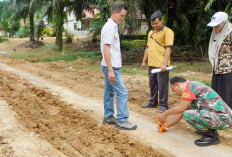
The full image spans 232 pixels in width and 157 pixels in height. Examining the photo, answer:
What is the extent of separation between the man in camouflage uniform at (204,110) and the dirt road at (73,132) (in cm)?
23

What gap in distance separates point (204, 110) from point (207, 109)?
0.13ft

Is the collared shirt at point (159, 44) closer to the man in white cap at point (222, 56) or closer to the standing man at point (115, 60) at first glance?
the man in white cap at point (222, 56)

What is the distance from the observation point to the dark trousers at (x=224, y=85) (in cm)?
A: 455

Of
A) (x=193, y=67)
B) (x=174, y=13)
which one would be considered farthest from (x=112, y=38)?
(x=174, y=13)

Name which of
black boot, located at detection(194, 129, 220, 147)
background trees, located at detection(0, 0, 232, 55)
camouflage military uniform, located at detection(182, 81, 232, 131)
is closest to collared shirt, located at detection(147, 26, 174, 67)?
camouflage military uniform, located at detection(182, 81, 232, 131)

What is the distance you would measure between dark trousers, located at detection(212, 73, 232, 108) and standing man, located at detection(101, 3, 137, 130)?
4.88 ft

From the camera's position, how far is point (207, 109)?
378cm

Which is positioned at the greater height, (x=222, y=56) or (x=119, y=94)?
(x=222, y=56)

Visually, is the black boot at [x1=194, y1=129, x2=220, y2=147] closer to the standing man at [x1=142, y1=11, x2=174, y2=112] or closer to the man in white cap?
the man in white cap

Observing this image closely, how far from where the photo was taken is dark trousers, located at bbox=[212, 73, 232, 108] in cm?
455

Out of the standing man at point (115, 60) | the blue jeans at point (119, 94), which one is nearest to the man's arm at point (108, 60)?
the standing man at point (115, 60)

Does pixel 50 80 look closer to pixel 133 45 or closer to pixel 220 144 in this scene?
pixel 220 144

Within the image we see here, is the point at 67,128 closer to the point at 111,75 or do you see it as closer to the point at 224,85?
the point at 111,75

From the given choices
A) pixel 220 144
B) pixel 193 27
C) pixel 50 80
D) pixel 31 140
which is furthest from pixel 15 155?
pixel 193 27
